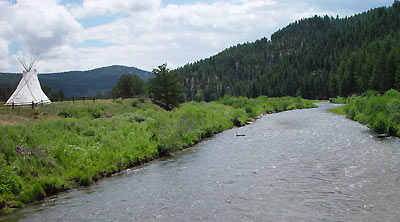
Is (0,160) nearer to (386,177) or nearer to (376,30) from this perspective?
(386,177)

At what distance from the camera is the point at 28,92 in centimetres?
5269

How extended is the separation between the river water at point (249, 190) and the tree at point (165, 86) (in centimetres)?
4397

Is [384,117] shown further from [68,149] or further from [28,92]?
[28,92]

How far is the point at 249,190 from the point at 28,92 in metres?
45.7

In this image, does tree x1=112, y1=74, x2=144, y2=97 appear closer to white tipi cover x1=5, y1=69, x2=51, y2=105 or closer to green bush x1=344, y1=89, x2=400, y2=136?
white tipi cover x1=5, y1=69, x2=51, y2=105

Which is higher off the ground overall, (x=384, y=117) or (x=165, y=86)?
(x=165, y=86)

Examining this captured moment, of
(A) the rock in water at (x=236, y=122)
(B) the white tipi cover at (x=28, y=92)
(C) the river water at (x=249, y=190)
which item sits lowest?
(C) the river water at (x=249, y=190)

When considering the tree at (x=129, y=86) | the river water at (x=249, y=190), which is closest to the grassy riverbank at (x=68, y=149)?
the river water at (x=249, y=190)

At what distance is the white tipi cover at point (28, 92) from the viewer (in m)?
51.3

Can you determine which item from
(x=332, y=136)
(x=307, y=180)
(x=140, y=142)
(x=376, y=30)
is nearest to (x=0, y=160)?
(x=140, y=142)

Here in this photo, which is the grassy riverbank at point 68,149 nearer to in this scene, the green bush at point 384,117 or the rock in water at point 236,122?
the rock in water at point 236,122

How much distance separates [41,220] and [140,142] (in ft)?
46.9

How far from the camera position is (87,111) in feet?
166

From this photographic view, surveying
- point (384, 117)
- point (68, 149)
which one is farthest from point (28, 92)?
point (384, 117)
